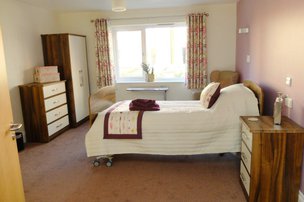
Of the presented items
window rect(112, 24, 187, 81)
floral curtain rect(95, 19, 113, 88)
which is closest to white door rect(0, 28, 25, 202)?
floral curtain rect(95, 19, 113, 88)

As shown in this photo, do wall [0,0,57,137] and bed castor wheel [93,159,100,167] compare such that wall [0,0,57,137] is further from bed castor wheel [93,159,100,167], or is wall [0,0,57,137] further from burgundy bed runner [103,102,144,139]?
burgundy bed runner [103,102,144,139]

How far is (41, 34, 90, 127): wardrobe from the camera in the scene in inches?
185

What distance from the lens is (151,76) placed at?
216 inches

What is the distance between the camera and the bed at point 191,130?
116 inches

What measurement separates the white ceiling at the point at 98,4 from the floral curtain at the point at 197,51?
1.19 feet

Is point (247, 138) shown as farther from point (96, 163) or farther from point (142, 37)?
point (142, 37)

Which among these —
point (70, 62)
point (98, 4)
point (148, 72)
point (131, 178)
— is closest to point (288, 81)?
point (131, 178)

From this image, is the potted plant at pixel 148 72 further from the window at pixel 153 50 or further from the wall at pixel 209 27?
the wall at pixel 209 27

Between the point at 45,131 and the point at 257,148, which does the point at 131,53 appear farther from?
the point at 257,148

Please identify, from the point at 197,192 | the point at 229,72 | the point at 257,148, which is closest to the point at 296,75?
the point at 257,148

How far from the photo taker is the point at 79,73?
16.9ft

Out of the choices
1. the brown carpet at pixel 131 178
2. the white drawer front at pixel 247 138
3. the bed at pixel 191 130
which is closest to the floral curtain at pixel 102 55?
the brown carpet at pixel 131 178

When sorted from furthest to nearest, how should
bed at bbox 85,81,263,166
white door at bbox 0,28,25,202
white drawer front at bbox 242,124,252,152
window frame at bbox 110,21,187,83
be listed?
window frame at bbox 110,21,187,83, bed at bbox 85,81,263,166, white drawer front at bbox 242,124,252,152, white door at bbox 0,28,25,202

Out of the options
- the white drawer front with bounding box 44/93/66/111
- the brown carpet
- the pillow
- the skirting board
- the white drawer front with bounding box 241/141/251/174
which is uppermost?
the pillow
